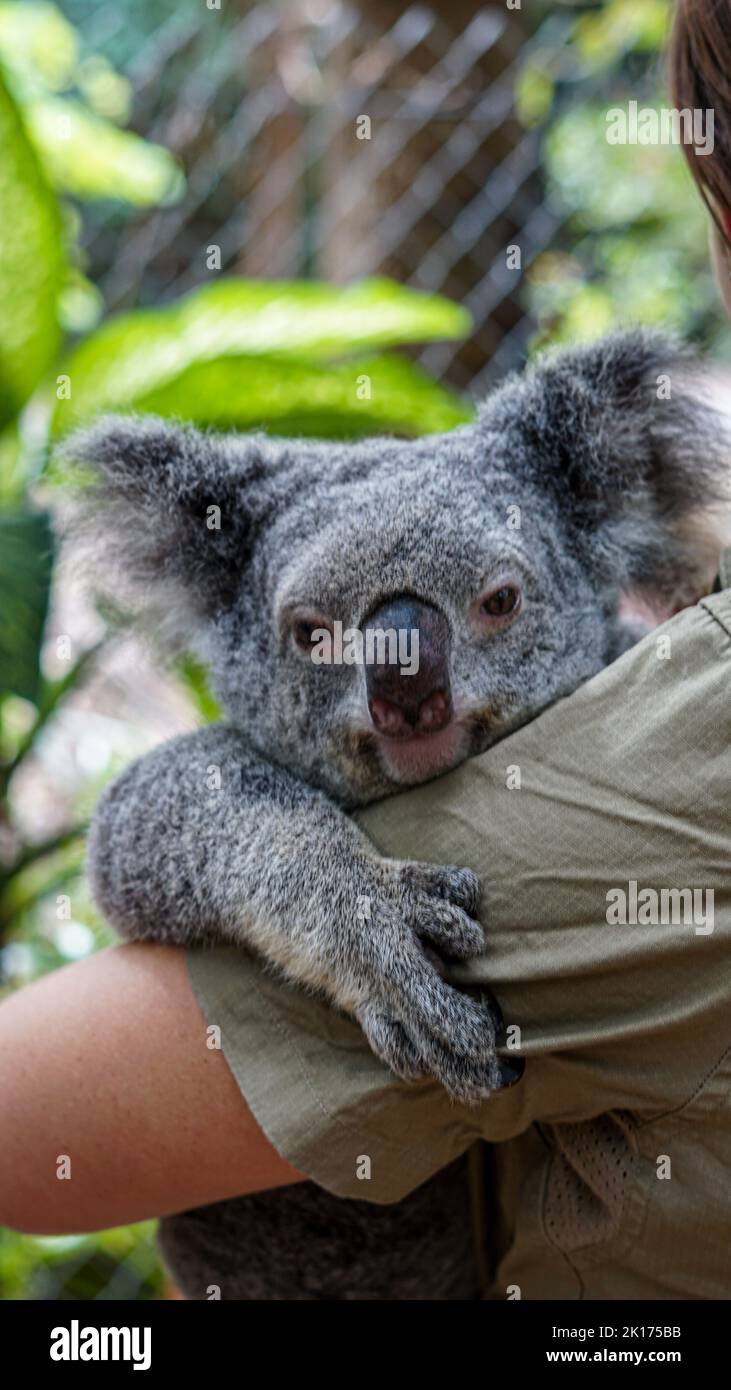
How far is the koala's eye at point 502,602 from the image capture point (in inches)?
56.2

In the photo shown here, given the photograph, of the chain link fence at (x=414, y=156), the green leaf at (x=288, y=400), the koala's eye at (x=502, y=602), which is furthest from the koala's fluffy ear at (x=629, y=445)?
the chain link fence at (x=414, y=156)

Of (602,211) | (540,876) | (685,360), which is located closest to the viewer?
(540,876)

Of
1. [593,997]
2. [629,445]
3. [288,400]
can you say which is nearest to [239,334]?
[288,400]

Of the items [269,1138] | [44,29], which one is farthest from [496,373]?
[269,1138]

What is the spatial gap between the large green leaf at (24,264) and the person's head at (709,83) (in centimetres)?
180

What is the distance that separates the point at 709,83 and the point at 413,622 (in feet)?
2.23

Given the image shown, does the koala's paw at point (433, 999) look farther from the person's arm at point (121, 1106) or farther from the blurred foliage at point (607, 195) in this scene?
the blurred foliage at point (607, 195)

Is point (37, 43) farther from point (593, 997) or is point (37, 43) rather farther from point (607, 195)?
point (593, 997)

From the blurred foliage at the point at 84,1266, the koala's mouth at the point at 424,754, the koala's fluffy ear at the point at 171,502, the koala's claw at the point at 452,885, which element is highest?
the koala's fluffy ear at the point at 171,502

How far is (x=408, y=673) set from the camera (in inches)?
52.3

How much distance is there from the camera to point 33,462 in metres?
3.26

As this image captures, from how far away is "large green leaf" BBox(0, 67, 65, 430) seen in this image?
287 centimetres
